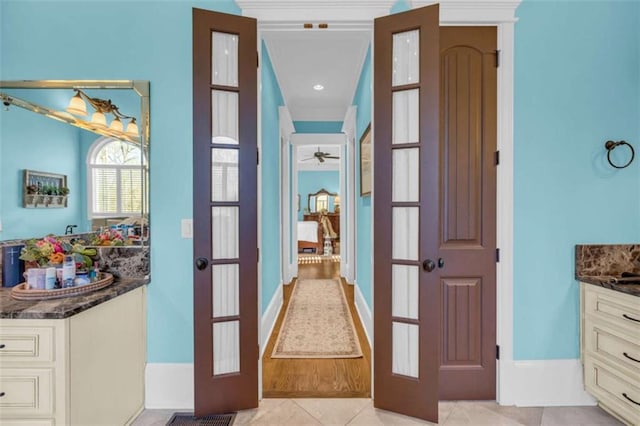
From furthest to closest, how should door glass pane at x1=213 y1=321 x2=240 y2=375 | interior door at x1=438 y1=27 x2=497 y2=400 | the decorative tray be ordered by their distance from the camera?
interior door at x1=438 y1=27 x2=497 y2=400
door glass pane at x1=213 y1=321 x2=240 y2=375
the decorative tray

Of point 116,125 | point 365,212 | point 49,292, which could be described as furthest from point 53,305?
point 365,212

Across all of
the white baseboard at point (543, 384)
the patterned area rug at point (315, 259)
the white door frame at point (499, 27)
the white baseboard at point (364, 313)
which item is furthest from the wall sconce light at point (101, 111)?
the patterned area rug at point (315, 259)

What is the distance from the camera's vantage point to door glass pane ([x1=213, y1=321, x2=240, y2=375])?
6.22 ft

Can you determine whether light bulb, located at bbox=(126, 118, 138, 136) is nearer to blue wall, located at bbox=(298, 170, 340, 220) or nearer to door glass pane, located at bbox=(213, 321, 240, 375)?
door glass pane, located at bbox=(213, 321, 240, 375)

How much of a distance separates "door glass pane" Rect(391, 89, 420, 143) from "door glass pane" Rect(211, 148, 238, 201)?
1.03 meters

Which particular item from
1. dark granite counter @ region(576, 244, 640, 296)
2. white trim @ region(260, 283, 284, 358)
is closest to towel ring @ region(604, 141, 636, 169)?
dark granite counter @ region(576, 244, 640, 296)

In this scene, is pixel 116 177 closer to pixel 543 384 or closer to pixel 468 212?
pixel 468 212

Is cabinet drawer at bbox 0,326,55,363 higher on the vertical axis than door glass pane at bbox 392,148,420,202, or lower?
lower

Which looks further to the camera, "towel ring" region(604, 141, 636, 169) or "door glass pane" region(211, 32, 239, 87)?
"towel ring" region(604, 141, 636, 169)

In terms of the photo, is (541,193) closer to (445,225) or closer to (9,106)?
(445,225)

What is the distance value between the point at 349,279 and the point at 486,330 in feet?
10.3

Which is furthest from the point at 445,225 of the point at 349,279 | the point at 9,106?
the point at 349,279

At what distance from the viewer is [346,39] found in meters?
2.96

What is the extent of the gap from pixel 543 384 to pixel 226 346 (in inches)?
82.6
